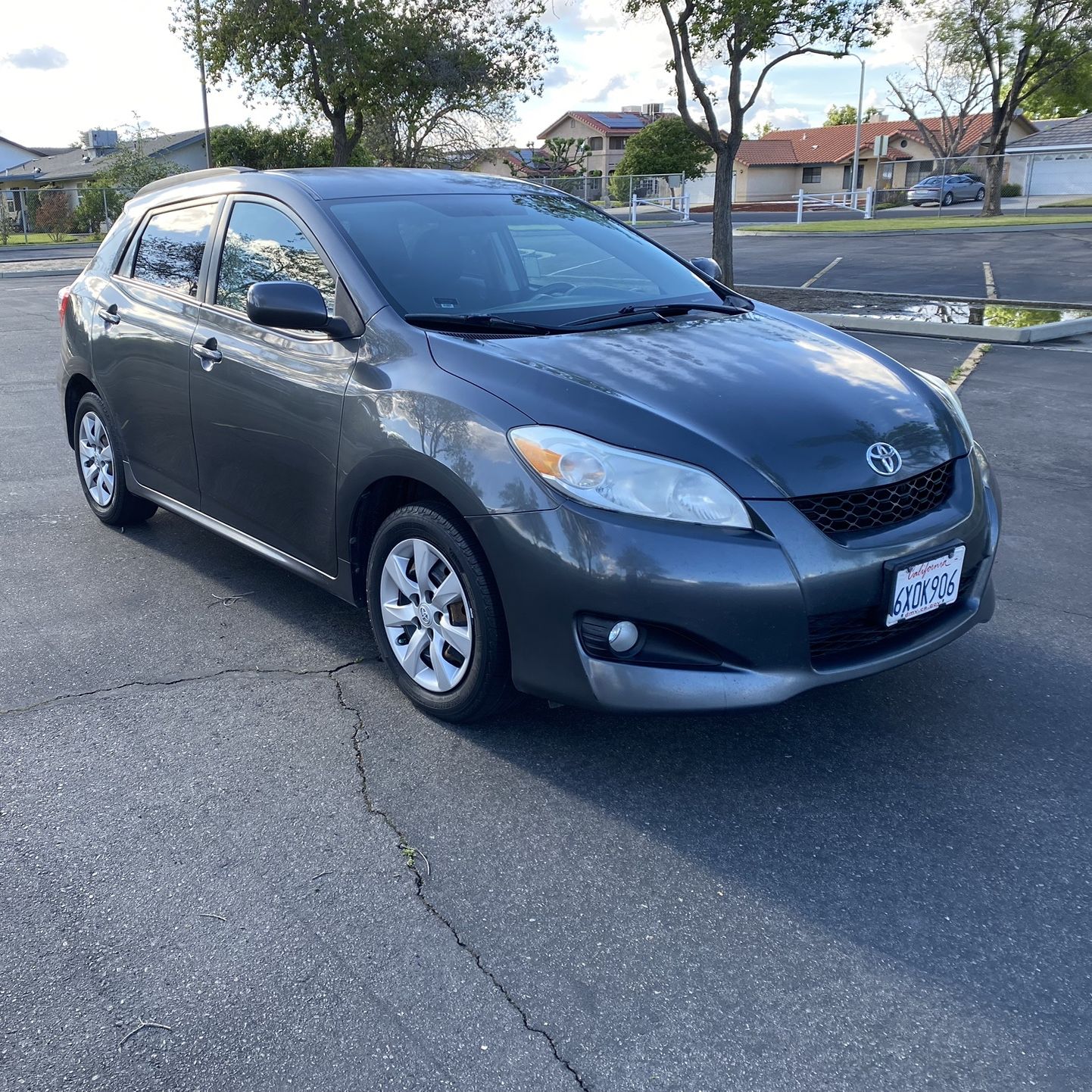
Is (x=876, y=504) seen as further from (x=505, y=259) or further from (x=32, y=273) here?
(x=32, y=273)

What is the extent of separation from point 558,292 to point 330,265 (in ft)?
2.82

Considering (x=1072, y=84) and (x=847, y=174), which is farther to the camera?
(x=847, y=174)

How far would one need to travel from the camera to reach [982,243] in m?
24.8

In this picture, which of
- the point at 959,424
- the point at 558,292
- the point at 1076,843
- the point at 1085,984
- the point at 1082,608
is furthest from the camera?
the point at 1082,608

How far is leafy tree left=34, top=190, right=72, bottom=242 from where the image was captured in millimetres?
40375

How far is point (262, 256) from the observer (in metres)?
4.21

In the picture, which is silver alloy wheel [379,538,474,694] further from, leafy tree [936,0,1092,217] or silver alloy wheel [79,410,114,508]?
leafy tree [936,0,1092,217]

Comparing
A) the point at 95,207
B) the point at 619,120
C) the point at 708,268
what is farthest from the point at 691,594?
the point at 619,120

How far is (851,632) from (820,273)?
18.3m

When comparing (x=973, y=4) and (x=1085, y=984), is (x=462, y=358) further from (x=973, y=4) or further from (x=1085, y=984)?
(x=973, y=4)

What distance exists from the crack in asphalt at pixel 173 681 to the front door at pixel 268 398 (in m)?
0.40

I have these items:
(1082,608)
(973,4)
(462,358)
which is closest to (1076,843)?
(1082,608)

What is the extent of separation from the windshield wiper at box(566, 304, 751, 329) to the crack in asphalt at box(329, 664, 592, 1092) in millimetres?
1531

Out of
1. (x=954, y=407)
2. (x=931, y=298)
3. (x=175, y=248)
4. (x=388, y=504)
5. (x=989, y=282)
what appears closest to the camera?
(x=388, y=504)
